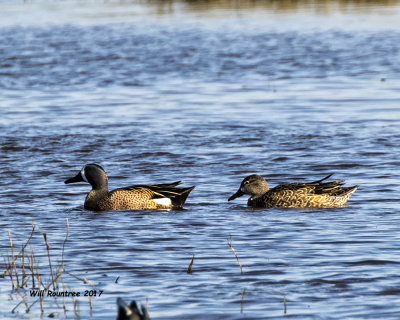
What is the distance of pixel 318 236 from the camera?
948 cm

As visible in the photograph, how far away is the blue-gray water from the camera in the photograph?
768 cm

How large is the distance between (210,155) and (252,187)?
115 inches

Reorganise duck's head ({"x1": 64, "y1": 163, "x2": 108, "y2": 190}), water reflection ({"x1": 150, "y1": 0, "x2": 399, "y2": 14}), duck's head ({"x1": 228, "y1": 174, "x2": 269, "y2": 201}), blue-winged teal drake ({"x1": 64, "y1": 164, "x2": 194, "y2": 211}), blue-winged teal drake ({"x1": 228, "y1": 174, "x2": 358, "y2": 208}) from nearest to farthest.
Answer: blue-winged teal drake ({"x1": 228, "y1": 174, "x2": 358, "y2": 208}) → blue-winged teal drake ({"x1": 64, "y1": 164, "x2": 194, "y2": 211}) → duck's head ({"x1": 228, "y1": 174, "x2": 269, "y2": 201}) → duck's head ({"x1": 64, "y1": 163, "x2": 108, "y2": 190}) → water reflection ({"x1": 150, "y1": 0, "x2": 399, "y2": 14})

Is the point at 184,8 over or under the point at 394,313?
under

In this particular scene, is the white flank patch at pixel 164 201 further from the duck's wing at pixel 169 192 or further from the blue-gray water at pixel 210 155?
the blue-gray water at pixel 210 155

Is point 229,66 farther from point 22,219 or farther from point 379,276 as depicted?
point 379,276

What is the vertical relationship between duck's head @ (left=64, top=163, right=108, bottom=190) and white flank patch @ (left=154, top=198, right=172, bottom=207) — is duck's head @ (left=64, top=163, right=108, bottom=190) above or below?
above

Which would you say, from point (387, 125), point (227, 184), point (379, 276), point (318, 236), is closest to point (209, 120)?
point (387, 125)

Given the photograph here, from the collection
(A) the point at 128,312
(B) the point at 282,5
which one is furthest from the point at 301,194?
(B) the point at 282,5

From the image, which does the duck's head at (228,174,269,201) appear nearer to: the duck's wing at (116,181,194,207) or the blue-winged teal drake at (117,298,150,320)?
the duck's wing at (116,181,194,207)

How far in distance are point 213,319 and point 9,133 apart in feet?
34.0

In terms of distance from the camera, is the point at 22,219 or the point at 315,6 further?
the point at 315,6

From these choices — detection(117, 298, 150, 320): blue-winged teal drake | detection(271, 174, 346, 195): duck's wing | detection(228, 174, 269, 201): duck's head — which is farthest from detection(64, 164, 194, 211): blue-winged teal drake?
detection(117, 298, 150, 320): blue-winged teal drake

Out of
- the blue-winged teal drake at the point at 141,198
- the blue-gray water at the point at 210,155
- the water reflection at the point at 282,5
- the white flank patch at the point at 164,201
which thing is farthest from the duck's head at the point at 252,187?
the water reflection at the point at 282,5
